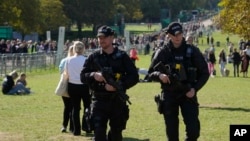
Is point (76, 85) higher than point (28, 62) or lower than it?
higher

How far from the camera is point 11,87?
23.5m

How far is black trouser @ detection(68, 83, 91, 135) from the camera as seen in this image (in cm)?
1305

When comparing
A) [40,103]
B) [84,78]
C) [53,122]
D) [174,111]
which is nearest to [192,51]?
[174,111]

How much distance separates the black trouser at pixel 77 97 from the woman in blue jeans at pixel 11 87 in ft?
34.2

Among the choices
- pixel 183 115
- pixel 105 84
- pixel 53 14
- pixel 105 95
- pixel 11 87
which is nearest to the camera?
pixel 105 84

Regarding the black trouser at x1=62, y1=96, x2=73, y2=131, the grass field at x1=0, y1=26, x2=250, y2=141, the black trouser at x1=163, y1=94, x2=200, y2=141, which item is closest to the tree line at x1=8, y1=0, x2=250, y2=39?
the grass field at x1=0, y1=26, x2=250, y2=141

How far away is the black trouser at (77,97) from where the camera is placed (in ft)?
42.8

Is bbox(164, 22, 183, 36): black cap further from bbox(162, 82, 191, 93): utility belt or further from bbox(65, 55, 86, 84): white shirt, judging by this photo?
bbox(65, 55, 86, 84): white shirt

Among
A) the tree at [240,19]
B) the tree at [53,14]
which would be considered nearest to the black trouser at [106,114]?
the tree at [240,19]

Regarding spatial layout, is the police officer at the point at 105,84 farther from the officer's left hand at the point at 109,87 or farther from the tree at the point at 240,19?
the tree at the point at 240,19

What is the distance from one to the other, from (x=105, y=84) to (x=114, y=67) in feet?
1.08

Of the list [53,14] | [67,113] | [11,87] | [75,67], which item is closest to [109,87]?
[75,67]

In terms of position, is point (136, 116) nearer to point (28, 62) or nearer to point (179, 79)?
point (179, 79)

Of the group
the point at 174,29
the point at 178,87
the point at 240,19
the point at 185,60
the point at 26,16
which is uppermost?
the point at 26,16
